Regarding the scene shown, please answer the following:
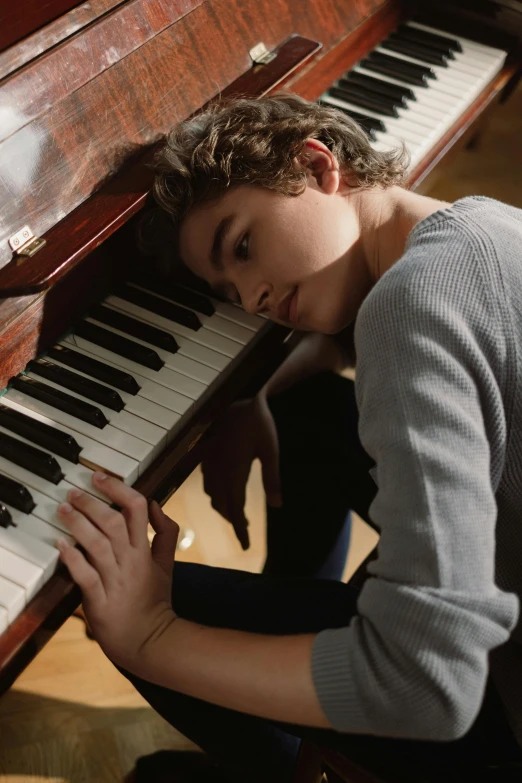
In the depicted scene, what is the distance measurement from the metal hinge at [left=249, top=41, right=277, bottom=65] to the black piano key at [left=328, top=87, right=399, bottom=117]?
0.69ft

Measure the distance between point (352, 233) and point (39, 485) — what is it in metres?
0.59

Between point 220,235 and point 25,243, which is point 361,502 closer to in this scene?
point 220,235

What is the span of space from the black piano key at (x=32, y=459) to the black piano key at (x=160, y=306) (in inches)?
13.8

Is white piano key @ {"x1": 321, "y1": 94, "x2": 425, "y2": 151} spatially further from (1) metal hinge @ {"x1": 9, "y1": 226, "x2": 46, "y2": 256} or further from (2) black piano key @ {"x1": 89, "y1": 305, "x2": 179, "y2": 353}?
(1) metal hinge @ {"x1": 9, "y1": 226, "x2": 46, "y2": 256}

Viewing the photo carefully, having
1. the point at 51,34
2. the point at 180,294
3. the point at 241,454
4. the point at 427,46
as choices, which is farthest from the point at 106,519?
the point at 427,46

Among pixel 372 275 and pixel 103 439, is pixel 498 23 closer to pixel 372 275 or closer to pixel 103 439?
pixel 372 275

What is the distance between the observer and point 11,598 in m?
0.94

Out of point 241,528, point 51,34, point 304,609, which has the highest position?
point 51,34

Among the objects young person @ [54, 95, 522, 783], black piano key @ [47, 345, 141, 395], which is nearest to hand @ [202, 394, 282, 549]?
young person @ [54, 95, 522, 783]

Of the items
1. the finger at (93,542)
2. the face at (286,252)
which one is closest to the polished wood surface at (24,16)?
the face at (286,252)

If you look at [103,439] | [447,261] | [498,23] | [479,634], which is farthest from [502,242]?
[498,23]

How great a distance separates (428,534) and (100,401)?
1.88ft

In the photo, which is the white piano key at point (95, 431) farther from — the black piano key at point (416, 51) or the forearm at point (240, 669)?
the black piano key at point (416, 51)

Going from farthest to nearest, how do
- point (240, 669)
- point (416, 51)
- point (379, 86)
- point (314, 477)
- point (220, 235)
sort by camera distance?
1. point (416, 51)
2. point (379, 86)
3. point (314, 477)
4. point (220, 235)
5. point (240, 669)
